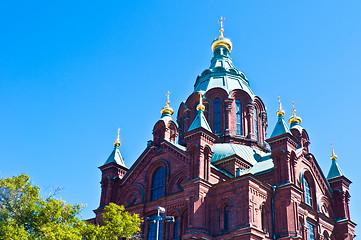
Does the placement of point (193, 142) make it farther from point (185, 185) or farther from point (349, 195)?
point (349, 195)

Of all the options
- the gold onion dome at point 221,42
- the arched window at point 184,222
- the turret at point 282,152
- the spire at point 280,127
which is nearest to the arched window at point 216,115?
the spire at point 280,127

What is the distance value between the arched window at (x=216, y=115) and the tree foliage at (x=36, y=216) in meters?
19.2

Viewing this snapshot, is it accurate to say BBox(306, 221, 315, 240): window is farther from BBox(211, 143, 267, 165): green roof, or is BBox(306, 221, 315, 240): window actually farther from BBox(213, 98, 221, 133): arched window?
BBox(213, 98, 221, 133): arched window

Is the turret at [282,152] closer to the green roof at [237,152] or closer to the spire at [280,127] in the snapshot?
the spire at [280,127]

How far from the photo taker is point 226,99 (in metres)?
42.8

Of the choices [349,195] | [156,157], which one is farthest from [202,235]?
[349,195]

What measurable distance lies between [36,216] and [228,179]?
47.3 ft

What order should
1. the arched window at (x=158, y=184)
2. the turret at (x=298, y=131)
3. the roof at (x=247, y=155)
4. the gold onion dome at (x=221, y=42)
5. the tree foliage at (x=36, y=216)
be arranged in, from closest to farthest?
1. the tree foliage at (x=36, y=216)
2. the arched window at (x=158, y=184)
3. the roof at (x=247, y=155)
4. the turret at (x=298, y=131)
5. the gold onion dome at (x=221, y=42)

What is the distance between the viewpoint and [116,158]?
3906cm

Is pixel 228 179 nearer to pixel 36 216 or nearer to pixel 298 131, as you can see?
pixel 298 131

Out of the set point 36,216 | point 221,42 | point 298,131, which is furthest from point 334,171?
point 36,216

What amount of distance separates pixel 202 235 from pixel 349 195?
17106 millimetres

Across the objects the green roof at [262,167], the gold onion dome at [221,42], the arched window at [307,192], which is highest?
the gold onion dome at [221,42]

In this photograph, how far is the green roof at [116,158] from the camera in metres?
38.9
